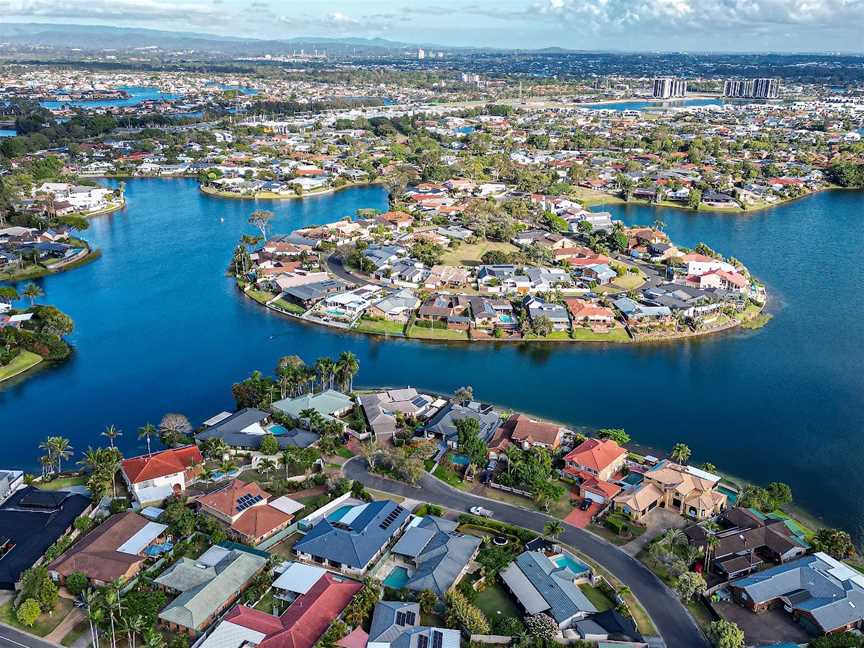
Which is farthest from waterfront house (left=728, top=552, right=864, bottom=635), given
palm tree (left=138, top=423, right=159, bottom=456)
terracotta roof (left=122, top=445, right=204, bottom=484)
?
palm tree (left=138, top=423, right=159, bottom=456)

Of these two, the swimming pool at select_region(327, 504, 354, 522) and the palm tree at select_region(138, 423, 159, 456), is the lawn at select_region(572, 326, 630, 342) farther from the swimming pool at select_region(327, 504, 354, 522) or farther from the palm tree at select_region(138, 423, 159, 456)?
the palm tree at select_region(138, 423, 159, 456)

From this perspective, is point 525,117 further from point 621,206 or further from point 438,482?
point 438,482

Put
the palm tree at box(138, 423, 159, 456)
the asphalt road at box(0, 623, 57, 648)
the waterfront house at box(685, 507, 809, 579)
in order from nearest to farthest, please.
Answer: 1. the asphalt road at box(0, 623, 57, 648)
2. the waterfront house at box(685, 507, 809, 579)
3. the palm tree at box(138, 423, 159, 456)

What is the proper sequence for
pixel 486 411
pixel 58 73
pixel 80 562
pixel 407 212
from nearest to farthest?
pixel 80 562
pixel 486 411
pixel 407 212
pixel 58 73

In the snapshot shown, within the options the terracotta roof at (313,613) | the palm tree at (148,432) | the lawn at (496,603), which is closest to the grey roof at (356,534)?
the terracotta roof at (313,613)

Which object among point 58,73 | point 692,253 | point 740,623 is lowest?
point 740,623

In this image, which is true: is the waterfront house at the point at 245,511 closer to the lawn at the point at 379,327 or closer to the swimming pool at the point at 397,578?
the swimming pool at the point at 397,578

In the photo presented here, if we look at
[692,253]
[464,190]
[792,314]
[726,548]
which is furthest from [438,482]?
[464,190]
